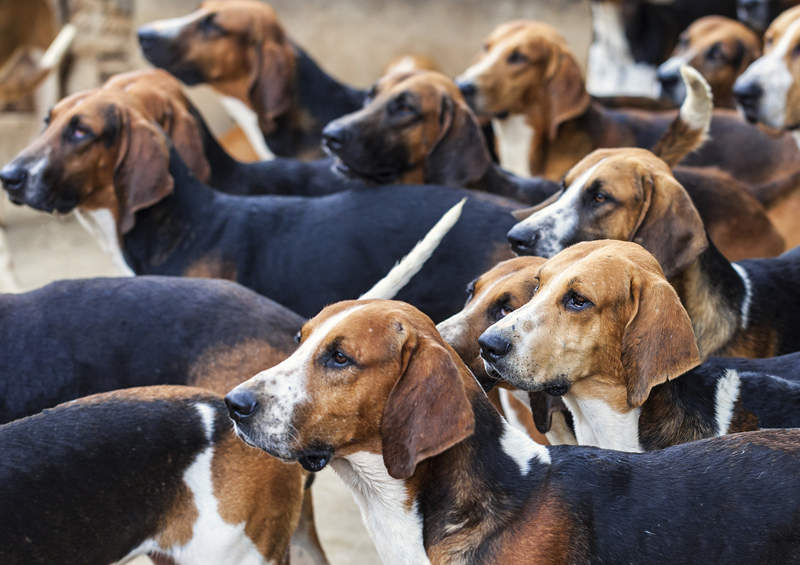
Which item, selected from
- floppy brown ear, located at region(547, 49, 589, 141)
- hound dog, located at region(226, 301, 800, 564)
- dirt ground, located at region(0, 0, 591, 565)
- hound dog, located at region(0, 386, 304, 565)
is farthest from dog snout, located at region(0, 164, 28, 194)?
dirt ground, located at region(0, 0, 591, 565)

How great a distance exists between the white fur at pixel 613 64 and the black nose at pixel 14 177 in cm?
493

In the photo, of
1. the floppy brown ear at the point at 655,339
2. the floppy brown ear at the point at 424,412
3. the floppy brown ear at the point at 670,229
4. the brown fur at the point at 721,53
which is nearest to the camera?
the floppy brown ear at the point at 424,412

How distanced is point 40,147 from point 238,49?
2185mm

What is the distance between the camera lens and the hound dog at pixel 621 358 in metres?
3.35

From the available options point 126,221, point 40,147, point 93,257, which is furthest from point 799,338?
point 93,257

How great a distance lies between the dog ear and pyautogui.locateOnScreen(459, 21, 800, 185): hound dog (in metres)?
0.75

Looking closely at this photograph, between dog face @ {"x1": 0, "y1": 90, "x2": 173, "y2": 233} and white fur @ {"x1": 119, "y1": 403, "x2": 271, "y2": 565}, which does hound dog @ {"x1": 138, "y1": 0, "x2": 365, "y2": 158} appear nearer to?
dog face @ {"x1": 0, "y1": 90, "x2": 173, "y2": 233}

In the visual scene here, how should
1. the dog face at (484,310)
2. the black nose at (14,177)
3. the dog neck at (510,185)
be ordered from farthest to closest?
the dog neck at (510,185) < the black nose at (14,177) < the dog face at (484,310)

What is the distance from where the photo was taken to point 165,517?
3.41 metres

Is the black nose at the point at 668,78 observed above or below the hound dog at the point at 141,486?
below

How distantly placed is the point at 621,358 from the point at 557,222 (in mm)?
963

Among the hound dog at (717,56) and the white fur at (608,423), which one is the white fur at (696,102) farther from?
the hound dog at (717,56)

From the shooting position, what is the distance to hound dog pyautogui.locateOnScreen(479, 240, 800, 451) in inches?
132

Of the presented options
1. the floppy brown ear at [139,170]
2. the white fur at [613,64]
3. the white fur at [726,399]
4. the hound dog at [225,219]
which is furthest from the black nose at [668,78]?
the white fur at [726,399]
